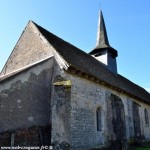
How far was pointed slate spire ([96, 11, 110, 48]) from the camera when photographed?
77.0 feet

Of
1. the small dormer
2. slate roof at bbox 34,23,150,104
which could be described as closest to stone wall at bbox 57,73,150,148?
slate roof at bbox 34,23,150,104

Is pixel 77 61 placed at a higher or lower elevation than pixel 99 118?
higher

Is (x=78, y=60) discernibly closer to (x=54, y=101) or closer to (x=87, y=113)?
(x=87, y=113)

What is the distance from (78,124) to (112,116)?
3915 millimetres

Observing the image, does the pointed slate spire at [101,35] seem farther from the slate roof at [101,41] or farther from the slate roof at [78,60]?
the slate roof at [78,60]

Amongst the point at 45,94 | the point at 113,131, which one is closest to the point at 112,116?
the point at 113,131

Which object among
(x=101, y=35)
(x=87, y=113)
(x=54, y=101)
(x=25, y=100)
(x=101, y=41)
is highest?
(x=101, y=35)

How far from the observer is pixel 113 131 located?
1440 cm

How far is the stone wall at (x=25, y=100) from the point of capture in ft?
37.3

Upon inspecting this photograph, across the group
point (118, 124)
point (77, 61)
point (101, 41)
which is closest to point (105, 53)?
point (101, 41)

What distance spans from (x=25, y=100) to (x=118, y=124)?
6.85m

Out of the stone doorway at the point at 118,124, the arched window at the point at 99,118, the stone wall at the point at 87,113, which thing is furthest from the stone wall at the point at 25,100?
the stone doorway at the point at 118,124

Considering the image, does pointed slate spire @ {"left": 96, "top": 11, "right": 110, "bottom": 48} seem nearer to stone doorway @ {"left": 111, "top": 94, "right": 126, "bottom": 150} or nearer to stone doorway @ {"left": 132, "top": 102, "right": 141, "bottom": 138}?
stone doorway @ {"left": 132, "top": 102, "right": 141, "bottom": 138}

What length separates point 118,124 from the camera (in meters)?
14.9
